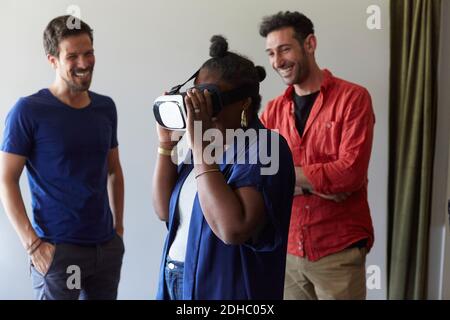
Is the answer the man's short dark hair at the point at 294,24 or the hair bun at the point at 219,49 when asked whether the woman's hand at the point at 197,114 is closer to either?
the hair bun at the point at 219,49

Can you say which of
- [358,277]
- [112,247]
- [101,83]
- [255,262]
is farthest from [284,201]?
[101,83]

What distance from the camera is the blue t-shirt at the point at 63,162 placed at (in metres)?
1.44

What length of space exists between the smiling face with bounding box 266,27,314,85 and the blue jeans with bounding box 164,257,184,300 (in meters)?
0.81

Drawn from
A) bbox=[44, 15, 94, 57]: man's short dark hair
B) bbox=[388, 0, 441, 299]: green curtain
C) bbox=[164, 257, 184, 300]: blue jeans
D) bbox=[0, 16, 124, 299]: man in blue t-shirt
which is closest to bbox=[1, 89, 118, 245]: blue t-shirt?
bbox=[0, 16, 124, 299]: man in blue t-shirt

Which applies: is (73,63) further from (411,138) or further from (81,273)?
(411,138)

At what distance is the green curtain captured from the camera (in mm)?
1820

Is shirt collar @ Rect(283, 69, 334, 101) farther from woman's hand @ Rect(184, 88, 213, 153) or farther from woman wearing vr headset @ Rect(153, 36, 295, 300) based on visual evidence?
woman's hand @ Rect(184, 88, 213, 153)

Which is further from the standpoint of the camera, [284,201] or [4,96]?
[4,96]

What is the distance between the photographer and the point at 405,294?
1.96 metres

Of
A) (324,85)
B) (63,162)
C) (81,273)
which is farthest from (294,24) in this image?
(81,273)

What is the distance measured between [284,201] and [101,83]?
1256 millimetres

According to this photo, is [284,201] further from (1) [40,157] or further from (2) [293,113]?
(1) [40,157]

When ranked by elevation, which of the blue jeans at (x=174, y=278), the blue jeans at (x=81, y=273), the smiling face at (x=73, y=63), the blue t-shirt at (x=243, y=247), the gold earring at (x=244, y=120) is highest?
the smiling face at (x=73, y=63)

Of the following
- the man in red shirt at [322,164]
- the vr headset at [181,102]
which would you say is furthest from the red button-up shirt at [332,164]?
the vr headset at [181,102]
